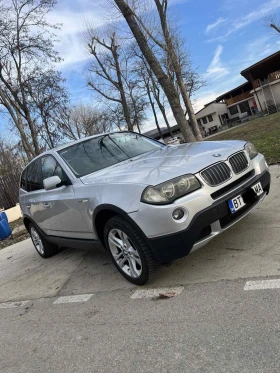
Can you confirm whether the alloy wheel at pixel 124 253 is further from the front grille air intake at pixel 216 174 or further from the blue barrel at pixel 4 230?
the blue barrel at pixel 4 230

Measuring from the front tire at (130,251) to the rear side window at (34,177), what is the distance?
6.46ft

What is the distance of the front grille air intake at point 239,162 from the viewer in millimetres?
3640

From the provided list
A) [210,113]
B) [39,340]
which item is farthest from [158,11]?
[210,113]

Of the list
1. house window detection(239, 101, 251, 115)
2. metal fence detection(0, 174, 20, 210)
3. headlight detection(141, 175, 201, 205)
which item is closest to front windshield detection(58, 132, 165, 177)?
headlight detection(141, 175, 201, 205)

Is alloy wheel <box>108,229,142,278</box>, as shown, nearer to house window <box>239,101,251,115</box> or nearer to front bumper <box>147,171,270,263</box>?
front bumper <box>147,171,270,263</box>

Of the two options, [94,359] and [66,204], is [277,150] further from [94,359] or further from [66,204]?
[94,359]

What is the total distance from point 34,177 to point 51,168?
881 mm

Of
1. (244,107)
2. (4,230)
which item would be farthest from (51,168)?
(244,107)

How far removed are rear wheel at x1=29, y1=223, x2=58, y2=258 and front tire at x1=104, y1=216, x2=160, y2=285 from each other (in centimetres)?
226

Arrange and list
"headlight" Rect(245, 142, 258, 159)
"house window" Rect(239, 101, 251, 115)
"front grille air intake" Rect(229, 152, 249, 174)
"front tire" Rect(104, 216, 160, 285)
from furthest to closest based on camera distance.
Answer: "house window" Rect(239, 101, 251, 115) → "headlight" Rect(245, 142, 258, 159) → "front grille air intake" Rect(229, 152, 249, 174) → "front tire" Rect(104, 216, 160, 285)

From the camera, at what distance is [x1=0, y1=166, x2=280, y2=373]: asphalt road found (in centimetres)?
234

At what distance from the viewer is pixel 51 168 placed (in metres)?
4.80

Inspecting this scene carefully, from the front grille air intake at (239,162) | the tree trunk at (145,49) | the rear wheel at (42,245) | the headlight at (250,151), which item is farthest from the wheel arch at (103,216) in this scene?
the tree trunk at (145,49)

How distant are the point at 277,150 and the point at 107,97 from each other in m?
25.5
